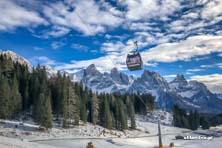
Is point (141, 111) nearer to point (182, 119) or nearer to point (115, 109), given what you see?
point (182, 119)

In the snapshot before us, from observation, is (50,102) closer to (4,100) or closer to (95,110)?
(4,100)

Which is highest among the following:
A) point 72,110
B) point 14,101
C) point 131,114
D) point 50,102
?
point 14,101

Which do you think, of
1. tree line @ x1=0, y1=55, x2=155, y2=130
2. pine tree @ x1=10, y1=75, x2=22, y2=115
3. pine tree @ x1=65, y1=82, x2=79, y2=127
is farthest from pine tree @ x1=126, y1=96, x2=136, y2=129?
pine tree @ x1=10, y1=75, x2=22, y2=115

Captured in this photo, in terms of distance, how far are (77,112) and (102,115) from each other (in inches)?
577

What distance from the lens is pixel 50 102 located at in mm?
98188

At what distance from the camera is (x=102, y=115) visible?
113125 mm

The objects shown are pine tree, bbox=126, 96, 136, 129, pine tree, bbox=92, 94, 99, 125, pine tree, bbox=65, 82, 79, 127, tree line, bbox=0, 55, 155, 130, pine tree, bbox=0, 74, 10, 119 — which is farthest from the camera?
pine tree, bbox=126, 96, 136, 129

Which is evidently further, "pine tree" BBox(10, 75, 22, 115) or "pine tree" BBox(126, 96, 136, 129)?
"pine tree" BBox(126, 96, 136, 129)

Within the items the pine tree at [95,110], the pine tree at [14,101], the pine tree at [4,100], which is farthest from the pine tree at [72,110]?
the pine tree at [4,100]

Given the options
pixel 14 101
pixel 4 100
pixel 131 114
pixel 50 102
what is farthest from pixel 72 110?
pixel 131 114

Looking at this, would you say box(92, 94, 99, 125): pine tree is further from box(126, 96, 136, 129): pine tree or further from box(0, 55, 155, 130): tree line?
box(126, 96, 136, 129): pine tree

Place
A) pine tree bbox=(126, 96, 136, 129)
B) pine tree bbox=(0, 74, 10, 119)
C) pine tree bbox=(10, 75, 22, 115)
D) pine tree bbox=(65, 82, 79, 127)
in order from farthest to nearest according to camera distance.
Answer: pine tree bbox=(126, 96, 136, 129)
pine tree bbox=(65, 82, 79, 127)
pine tree bbox=(10, 75, 22, 115)
pine tree bbox=(0, 74, 10, 119)

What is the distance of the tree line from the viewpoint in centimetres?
8706

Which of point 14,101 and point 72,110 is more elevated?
point 14,101
